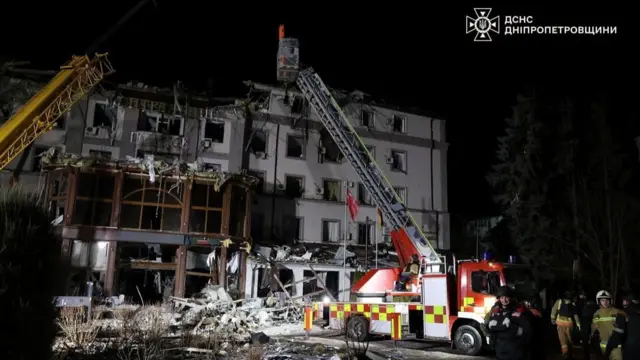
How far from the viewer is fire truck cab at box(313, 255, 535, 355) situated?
1333 cm

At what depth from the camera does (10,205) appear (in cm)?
575

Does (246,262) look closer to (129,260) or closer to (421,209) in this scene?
(129,260)

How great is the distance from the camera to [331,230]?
33312 mm

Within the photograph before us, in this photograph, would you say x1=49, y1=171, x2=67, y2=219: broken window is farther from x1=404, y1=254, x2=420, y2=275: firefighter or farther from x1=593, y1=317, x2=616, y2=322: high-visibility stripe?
x1=593, y1=317, x2=616, y2=322: high-visibility stripe

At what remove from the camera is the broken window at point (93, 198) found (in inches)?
958

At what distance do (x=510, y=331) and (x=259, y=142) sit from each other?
27.5 m

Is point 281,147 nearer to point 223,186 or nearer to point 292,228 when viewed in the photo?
point 292,228

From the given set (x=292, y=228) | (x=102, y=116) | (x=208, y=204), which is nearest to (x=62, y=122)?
(x=102, y=116)

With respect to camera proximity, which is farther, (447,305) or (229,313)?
(229,313)

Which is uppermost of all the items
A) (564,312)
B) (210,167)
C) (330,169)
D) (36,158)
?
(330,169)

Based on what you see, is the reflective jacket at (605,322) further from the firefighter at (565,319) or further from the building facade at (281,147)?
the building facade at (281,147)

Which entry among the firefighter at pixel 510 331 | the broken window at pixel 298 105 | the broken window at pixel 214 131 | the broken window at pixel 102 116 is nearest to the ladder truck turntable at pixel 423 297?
the firefighter at pixel 510 331

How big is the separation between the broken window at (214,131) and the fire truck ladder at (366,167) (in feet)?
28.7

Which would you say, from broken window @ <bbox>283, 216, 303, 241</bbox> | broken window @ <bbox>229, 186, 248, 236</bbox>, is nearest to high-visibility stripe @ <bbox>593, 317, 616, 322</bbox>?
broken window @ <bbox>229, 186, 248, 236</bbox>
